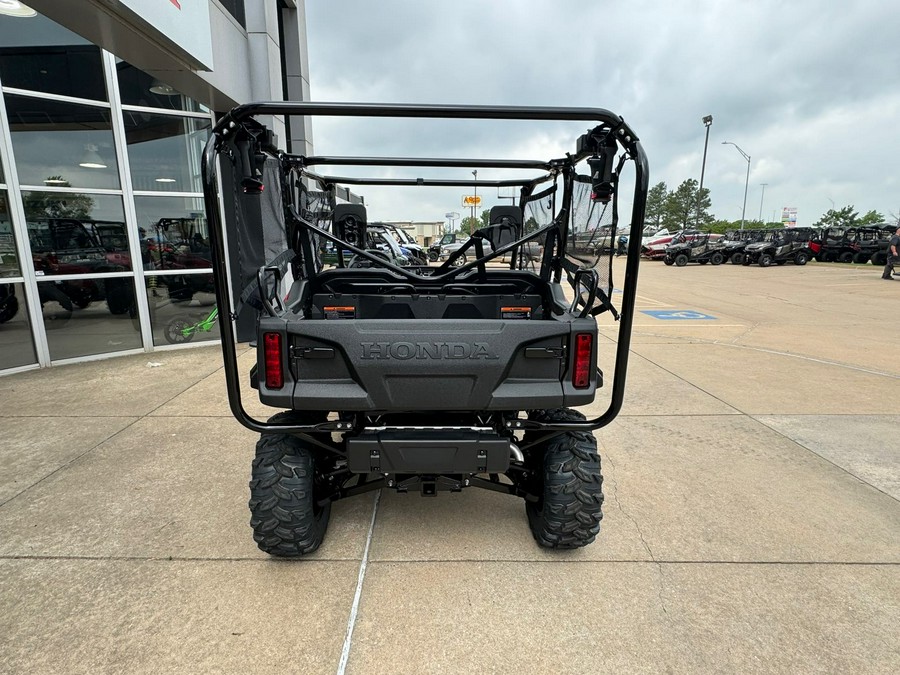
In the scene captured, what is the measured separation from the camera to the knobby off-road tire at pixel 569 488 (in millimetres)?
2305

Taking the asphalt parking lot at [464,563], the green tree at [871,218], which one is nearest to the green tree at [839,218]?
the green tree at [871,218]

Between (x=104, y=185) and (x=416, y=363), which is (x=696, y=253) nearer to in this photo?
(x=104, y=185)

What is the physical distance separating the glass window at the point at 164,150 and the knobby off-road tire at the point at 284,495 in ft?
18.6

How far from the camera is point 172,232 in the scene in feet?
22.2

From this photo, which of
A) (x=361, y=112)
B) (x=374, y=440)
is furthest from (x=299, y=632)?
(x=361, y=112)

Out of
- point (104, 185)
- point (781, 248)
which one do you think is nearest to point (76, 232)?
point (104, 185)

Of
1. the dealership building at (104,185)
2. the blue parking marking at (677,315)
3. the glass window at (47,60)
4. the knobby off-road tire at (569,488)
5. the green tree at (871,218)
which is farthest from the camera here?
the green tree at (871,218)

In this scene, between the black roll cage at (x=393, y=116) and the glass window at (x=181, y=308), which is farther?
the glass window at (x=181, y=308)

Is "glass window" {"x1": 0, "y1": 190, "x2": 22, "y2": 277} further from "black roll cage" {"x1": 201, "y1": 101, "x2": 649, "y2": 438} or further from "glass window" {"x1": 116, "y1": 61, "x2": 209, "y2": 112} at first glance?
"black roll cage" {"x1": 201, "y1": 101, "x2": 649, "y2": 438}

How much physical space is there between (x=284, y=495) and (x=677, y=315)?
31.3 ft

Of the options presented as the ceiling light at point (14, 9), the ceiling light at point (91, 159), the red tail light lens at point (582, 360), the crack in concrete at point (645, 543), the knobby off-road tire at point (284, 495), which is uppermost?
the ceiling light at point (14, 9)

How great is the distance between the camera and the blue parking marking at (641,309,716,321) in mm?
9573

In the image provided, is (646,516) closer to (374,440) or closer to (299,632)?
(374,440)

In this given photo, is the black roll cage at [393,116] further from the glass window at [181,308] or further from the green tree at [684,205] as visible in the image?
the green tree at [684,205]
